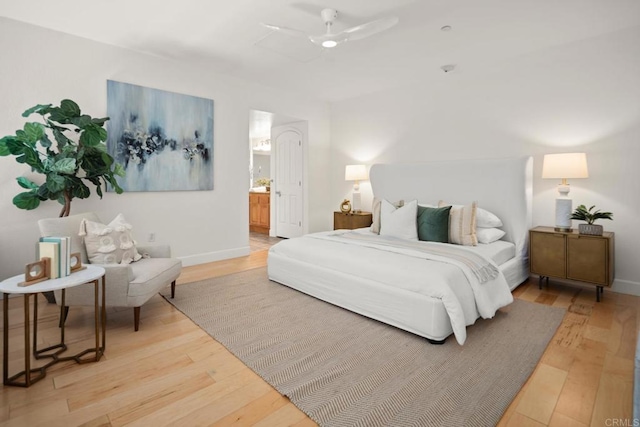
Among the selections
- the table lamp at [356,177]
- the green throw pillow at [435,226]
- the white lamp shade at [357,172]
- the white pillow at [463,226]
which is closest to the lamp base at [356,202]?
the table lamp at [356,177]

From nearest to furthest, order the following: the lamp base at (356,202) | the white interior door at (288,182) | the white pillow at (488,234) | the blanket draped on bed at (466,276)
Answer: the blanket draped on bed at (466,276) < the white pillow at (488,234) < the lamp base at (356,202) < the white interior door at (288,182)

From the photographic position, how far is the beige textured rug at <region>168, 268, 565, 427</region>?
162cm

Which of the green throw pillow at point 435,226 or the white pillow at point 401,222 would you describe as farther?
the white pillow at point 401,222

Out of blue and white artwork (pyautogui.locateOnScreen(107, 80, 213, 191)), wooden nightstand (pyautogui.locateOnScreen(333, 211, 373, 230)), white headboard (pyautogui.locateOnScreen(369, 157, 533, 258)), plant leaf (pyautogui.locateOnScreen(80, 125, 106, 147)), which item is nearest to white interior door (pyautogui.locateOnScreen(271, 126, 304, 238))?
wooden nightstand (pyautogui.locateOnScreen(333, 211, 373, 230))

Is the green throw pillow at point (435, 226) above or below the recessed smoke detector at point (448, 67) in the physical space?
below

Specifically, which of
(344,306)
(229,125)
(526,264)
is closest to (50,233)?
(344,306)

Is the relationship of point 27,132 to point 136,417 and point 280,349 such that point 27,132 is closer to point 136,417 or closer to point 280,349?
point 136,417

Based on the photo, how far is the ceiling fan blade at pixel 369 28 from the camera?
248 cm

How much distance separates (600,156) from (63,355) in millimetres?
4900

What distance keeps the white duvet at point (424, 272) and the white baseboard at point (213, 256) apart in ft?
5.85

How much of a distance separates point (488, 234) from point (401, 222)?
92 cm

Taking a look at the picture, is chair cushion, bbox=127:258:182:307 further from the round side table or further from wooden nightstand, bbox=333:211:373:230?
wooden nightstand, bbox=333:211:373:230

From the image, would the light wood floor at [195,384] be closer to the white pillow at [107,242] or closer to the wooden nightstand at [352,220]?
the white pillow at [107,242]

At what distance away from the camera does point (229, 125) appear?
4680 millimetres
